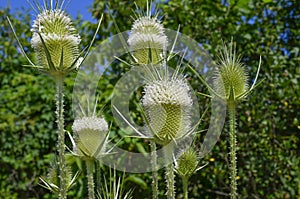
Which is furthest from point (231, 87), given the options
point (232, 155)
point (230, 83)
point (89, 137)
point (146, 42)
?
point (89, 137)

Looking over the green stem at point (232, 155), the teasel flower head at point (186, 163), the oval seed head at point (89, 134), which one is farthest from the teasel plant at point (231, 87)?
the oval seed head at point (89, 134)

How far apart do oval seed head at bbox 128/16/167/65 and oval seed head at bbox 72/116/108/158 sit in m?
0.18

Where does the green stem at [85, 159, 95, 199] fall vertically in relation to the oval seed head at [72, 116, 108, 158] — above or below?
below

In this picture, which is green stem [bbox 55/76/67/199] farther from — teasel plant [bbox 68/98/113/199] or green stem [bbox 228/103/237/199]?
green stem [bbox 228/103/237/199]

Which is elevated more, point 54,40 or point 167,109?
point 54,40

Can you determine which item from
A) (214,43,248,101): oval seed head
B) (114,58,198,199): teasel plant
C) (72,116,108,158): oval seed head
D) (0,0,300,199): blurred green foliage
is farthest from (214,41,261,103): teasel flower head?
(0,0,300,199): blurred green foliage

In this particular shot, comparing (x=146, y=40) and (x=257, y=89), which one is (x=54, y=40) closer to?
(x=146, y=40)

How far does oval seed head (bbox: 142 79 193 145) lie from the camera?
857 mm

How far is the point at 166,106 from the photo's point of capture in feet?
2.85

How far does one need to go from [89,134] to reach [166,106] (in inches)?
9.0

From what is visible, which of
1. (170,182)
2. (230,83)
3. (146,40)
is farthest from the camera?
(146,40)

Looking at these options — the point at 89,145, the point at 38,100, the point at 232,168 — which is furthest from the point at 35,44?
the point at 38,100

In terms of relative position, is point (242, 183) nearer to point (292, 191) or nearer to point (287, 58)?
point (292, 191)

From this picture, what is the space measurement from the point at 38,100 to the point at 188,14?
56.2 inches
